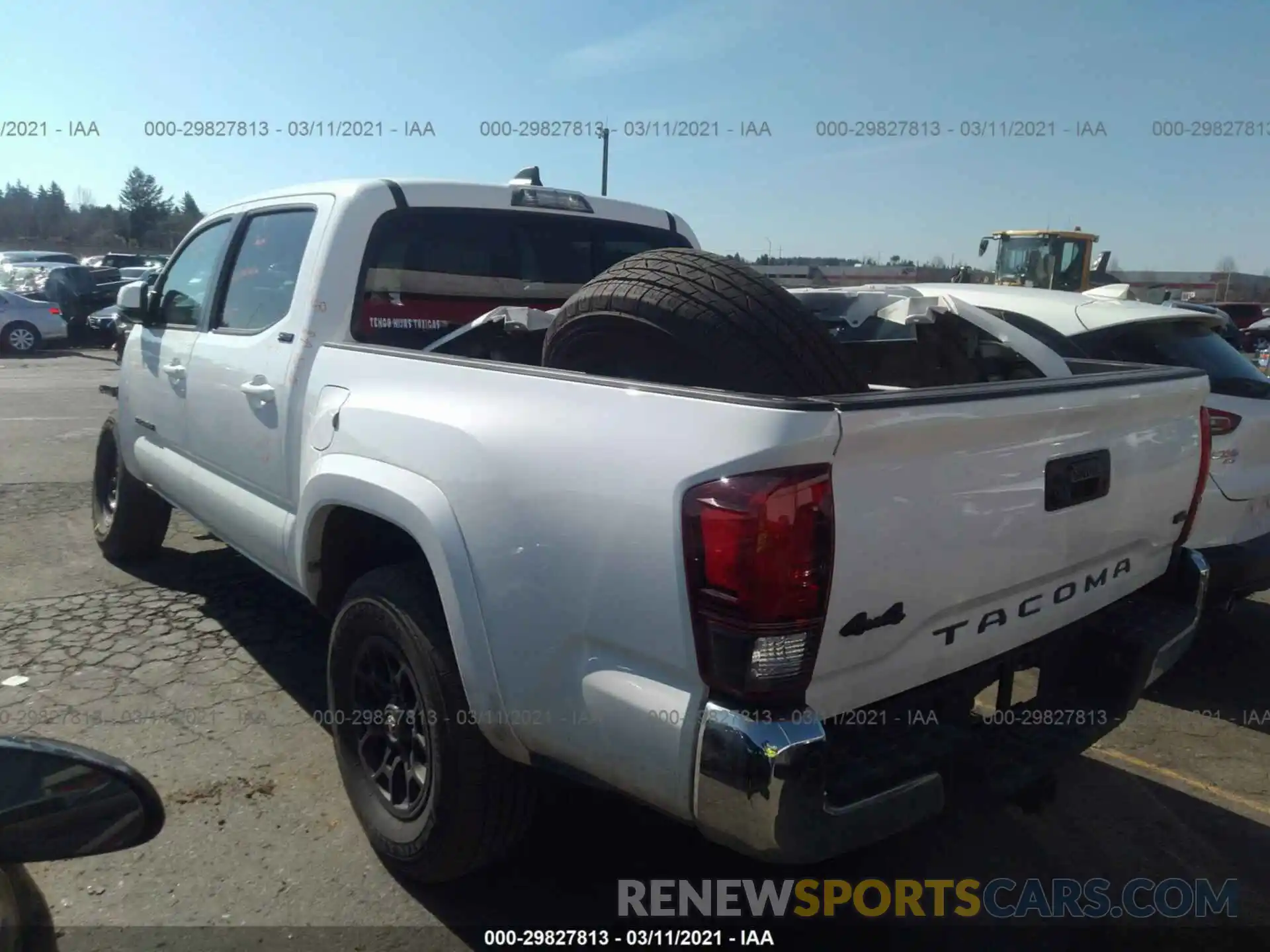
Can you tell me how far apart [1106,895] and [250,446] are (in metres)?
3.31

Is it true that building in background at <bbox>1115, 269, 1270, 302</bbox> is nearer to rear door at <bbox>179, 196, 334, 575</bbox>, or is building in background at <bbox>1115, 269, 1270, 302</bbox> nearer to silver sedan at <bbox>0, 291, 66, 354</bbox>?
silver sedan at <bbox>0, 291, 66, 354</bbox>

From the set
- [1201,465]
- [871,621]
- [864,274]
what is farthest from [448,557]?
[864,274]

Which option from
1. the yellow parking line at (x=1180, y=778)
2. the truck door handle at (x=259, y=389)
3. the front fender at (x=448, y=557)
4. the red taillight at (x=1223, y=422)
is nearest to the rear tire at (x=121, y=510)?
the truck door handle at (x=259, y=389)

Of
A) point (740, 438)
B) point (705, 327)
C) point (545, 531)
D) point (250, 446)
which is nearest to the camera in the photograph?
point (740, 438)

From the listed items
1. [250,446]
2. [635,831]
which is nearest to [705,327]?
[635,831]

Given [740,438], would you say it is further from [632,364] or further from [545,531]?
[632,364]

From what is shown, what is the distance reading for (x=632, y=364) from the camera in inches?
102

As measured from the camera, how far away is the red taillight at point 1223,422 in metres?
4.49

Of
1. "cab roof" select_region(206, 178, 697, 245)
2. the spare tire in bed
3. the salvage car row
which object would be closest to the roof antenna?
"cab roof" select_region(206, 178, 697, 245)

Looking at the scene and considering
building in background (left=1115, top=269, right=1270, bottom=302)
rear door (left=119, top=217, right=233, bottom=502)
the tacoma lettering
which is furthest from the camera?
building in background (left=1115, top=269, right=1270, bottom=302)

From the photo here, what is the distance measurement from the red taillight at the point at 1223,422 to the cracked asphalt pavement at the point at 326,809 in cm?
117

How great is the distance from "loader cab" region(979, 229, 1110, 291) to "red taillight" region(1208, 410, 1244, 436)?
16737mm

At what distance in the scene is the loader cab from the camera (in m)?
20.3

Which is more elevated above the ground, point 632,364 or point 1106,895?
point 632,364
